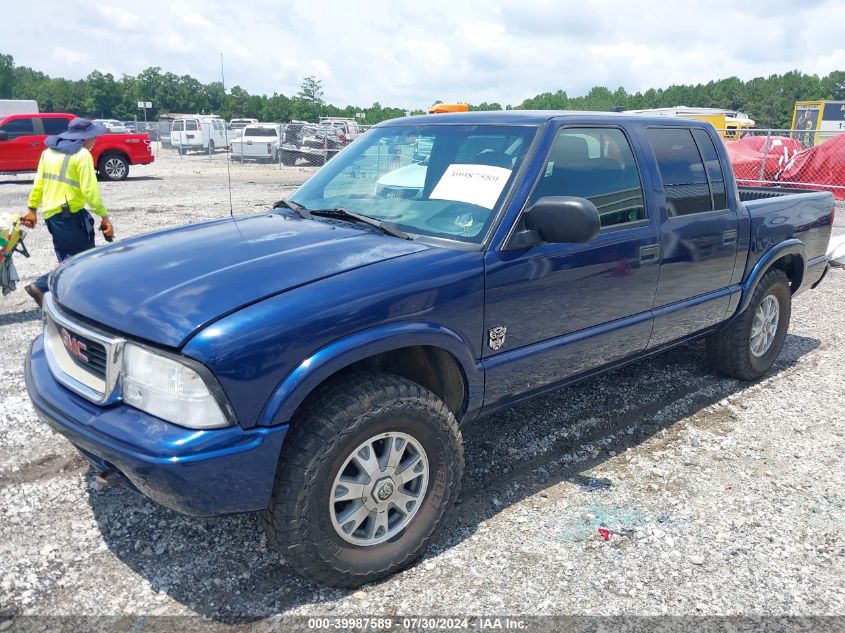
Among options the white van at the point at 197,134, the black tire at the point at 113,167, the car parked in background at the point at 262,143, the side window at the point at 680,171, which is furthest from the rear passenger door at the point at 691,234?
the white van at the point at 197,134

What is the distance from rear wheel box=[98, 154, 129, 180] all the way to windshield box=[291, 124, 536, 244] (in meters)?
18.4

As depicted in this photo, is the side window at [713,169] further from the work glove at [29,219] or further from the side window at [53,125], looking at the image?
the side window at [53,125]

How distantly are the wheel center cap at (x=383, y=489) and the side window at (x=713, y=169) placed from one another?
9.56 feet

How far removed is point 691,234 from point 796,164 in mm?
14656

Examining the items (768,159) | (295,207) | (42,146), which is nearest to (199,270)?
(295,207)

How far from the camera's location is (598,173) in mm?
3625

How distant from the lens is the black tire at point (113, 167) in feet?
65.1

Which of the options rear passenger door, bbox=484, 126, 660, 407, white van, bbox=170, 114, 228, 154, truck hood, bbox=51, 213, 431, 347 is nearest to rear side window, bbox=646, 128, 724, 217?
rear passenger door, bbox=484, 126, 660, 407

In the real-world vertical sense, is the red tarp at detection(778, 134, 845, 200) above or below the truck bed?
above

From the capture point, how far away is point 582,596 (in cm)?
272

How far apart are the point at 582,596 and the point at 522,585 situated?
244 mm

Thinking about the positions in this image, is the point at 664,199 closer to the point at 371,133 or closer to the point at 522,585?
the point at 371,133

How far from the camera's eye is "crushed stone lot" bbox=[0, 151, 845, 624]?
2.69 metres

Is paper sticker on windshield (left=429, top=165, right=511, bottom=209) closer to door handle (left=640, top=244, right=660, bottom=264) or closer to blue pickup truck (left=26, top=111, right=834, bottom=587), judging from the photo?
blue pickup truck (left=26, top=111, right=834, bottom=587)
